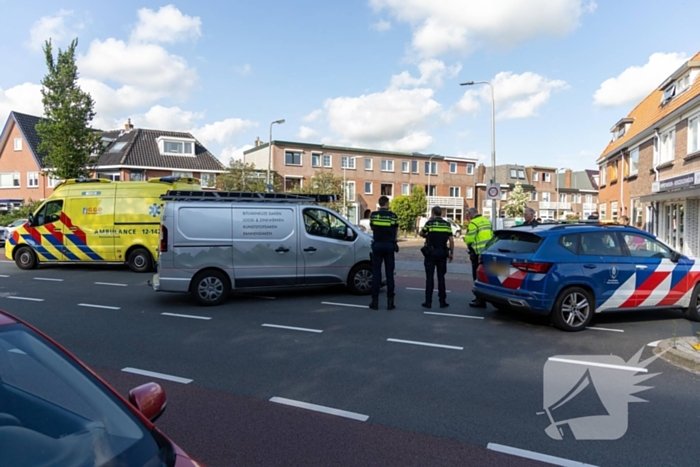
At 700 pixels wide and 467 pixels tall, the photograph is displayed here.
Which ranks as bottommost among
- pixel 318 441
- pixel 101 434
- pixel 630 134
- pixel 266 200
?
pixel 318 441

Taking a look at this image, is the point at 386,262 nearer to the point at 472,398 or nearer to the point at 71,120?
the point at 472,398

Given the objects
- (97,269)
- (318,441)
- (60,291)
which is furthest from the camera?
(97,269)

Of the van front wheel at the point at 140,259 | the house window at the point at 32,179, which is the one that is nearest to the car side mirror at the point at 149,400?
the van front wheel at the point at 140,259

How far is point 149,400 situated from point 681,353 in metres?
6.16

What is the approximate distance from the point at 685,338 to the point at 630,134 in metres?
21.8

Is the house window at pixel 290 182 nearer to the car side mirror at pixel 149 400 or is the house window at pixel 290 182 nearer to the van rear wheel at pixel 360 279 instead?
the van rear wheel at pixel 360 279

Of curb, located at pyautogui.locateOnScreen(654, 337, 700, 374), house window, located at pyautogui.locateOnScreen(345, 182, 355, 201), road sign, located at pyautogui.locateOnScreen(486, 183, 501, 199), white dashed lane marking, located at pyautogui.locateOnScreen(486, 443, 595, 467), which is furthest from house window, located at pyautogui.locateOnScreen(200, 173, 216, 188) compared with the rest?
white dashed lane marking, located at pyautogui.locateOnScreen(486, 443, 595, 467)

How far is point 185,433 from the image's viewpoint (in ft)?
12.4

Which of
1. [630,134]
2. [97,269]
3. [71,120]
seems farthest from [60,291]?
[630,134]

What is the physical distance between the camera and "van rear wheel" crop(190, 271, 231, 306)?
9008mm

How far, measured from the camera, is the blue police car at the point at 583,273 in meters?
7.17

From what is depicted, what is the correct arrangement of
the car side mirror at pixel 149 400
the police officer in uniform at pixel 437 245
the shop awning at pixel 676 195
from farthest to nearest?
the shop awning at pixel 676 195 → the police officer in uniform at pixel 437 245 → the car side mirror at pixel 149 400

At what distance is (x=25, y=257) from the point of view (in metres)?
14.7

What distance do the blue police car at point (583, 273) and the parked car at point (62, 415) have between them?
6.19 meters
